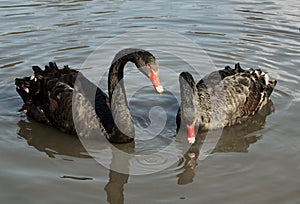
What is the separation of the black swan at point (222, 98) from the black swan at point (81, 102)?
71cm

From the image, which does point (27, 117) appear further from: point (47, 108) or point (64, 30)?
point (64, 30)

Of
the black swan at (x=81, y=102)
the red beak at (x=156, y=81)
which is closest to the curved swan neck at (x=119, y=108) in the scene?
the black swan at (x=81, y=102)

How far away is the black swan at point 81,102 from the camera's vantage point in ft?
19.4

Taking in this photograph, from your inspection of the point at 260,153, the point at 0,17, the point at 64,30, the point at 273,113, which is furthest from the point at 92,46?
the point at 260,153

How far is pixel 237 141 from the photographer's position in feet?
20.3

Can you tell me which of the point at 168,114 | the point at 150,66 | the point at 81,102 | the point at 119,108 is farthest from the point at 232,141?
the point at 81,102

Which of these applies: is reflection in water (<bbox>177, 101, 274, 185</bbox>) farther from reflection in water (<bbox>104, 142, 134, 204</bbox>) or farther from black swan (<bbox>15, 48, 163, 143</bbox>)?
black swan (<bbox>15, 48, 163, 143</bbox>)

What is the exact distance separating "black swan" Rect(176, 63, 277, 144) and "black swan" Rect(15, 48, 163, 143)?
0.71m

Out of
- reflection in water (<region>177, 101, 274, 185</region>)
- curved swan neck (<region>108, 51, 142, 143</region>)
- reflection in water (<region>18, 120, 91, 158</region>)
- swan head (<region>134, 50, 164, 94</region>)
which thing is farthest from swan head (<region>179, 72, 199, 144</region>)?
reflection in water (<region>18, 120, 91, 158</region>)

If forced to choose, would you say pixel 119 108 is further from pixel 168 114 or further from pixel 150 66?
pixel 168 114

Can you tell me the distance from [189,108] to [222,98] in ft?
2.95

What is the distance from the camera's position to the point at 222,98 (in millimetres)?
6680

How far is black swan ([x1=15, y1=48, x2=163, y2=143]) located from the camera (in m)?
5.90

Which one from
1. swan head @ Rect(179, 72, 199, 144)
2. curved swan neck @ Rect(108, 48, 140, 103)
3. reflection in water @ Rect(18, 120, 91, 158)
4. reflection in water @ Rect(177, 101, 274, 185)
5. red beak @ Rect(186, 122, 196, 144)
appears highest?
curved swan neck @ Rect(108, 48, 140, 103)
